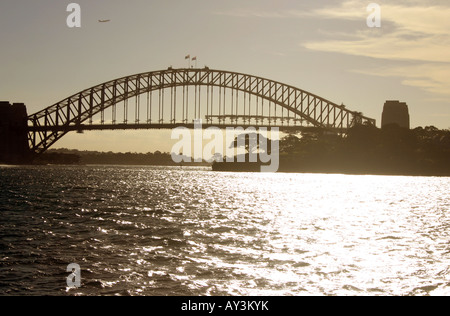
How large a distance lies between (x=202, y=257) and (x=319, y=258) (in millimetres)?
4609

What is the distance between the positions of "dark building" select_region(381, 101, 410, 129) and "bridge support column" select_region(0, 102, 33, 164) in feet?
319

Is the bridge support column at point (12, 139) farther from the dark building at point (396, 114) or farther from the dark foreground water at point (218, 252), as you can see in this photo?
the dark foreground water at point (218, 252)

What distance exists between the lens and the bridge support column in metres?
157

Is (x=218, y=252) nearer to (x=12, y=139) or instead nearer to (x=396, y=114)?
(x=12, y=139)

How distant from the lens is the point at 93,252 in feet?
81.6

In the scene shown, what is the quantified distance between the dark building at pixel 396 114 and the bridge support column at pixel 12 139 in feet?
319

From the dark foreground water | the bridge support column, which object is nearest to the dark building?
the bridge support column

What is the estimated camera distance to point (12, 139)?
517 ft

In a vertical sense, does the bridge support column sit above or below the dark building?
below

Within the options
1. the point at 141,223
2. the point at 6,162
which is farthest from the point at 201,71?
the point at 141,223

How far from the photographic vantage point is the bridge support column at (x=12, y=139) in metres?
157

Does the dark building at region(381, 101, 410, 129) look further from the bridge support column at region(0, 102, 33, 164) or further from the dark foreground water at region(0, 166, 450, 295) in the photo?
the dark foreground water at region(0, 166, 450, 295)

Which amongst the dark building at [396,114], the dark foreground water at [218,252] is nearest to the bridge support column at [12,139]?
the dark building at [396,114]
